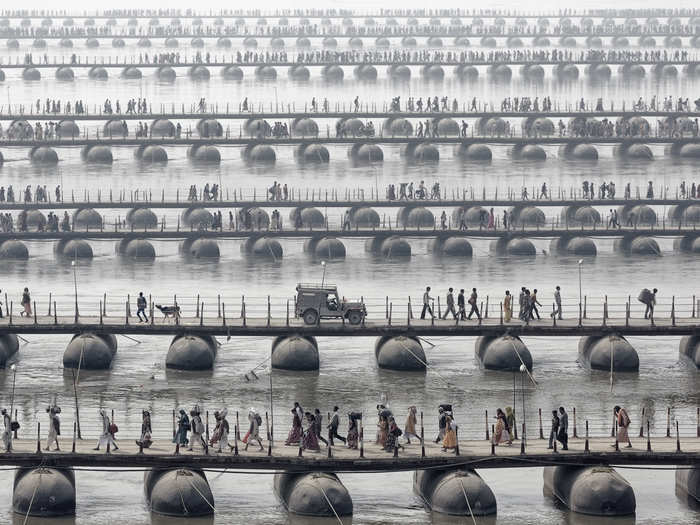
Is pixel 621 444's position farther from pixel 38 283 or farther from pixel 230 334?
pixel 38 283

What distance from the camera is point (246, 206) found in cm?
13175

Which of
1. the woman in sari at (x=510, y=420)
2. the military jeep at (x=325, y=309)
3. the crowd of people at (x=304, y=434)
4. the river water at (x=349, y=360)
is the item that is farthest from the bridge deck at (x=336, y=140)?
the crowd of people at (x=304, y=434)

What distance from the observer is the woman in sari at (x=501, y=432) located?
2677 inches

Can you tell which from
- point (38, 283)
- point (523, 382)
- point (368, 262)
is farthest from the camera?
point (368, 262)

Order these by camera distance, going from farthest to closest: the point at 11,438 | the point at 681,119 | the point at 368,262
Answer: the point at 681,119 < the point at 368,262 < the point at 11,438

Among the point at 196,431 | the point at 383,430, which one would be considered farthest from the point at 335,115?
the point at 196,431

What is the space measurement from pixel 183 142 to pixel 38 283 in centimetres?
4768

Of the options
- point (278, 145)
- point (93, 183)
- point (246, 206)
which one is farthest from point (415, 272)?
point (278, 145)

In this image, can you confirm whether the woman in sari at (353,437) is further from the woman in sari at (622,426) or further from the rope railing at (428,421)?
the woman in sari at (622,426)

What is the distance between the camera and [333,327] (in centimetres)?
8931

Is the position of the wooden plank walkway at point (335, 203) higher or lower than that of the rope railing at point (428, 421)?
higher

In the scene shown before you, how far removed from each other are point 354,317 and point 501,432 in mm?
22659

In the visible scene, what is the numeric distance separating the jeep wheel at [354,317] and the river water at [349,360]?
2.76 meters

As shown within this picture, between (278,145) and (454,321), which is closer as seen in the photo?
(454,321)
